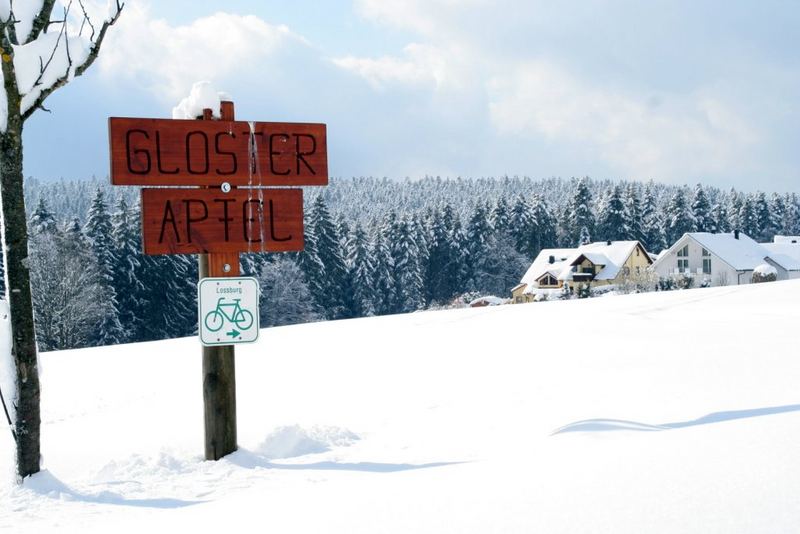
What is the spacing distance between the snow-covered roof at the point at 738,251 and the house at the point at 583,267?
345cm

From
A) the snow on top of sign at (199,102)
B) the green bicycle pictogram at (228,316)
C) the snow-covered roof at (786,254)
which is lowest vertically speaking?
the green bicycle pictogram at (228,316)

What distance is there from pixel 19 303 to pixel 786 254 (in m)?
67.3

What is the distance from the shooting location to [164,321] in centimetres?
4547

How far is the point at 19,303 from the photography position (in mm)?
5852

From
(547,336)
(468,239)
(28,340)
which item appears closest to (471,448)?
(28,340)

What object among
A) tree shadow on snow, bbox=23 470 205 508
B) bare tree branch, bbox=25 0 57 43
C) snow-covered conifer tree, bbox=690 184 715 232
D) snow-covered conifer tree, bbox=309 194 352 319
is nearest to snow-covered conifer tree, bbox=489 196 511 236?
snow-covered conifer tree, bbox=690 184 715 232

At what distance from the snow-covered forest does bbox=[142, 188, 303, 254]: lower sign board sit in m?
33.1

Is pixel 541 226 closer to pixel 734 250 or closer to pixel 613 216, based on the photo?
pixel 613 216

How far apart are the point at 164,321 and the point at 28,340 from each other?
137 feet

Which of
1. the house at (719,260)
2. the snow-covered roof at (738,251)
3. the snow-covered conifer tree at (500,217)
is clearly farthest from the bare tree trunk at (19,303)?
the snow-covered conifer tree at (500,217)

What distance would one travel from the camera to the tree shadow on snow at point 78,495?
511cm

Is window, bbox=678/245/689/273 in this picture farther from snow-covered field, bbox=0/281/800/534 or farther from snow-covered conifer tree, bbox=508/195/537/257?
snow-covered field, bbox=0/281/800/534

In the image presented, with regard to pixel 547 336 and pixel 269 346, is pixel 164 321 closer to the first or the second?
pixel 269 346

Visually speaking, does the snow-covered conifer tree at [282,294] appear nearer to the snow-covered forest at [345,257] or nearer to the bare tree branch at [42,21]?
the snow-covered forest at [345,257]
